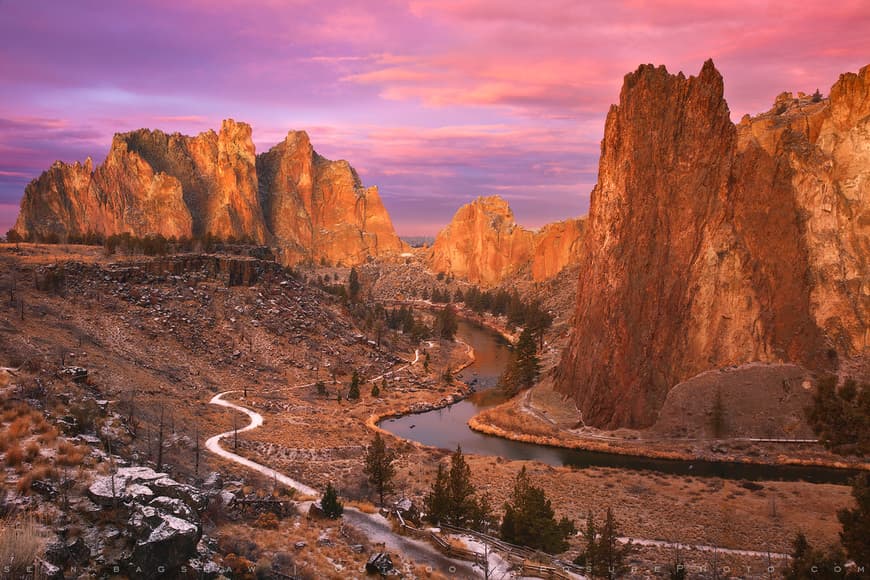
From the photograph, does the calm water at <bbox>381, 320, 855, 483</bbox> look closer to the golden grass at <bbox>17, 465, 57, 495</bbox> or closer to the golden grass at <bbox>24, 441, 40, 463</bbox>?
the golden grass at <bbox>24, 441, 40, 463</bbox>

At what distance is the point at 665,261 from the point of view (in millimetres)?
55594

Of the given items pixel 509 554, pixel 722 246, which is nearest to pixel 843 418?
pixel 509 554

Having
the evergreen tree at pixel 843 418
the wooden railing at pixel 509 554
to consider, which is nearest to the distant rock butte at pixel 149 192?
the wooden railing at pixel 509 554

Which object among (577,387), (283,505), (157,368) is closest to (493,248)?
(577,387)

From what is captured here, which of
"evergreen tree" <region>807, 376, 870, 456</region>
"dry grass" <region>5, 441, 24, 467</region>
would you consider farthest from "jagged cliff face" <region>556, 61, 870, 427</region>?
"dry grass" <region>5, 441, 24, 467</region>

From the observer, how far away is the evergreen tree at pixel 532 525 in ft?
81.8

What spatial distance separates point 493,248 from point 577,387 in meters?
143

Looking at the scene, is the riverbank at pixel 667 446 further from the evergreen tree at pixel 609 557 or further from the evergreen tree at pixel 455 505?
the evergreen tree at pixel 609 557

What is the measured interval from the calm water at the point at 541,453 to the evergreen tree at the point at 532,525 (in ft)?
71.6

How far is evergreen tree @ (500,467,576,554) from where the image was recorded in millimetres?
24938

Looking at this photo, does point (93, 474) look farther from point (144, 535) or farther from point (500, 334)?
point (500, 334)

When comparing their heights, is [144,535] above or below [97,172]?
below

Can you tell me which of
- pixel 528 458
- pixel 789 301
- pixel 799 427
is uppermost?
pixel 789 301

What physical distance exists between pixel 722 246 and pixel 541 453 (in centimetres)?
2625
